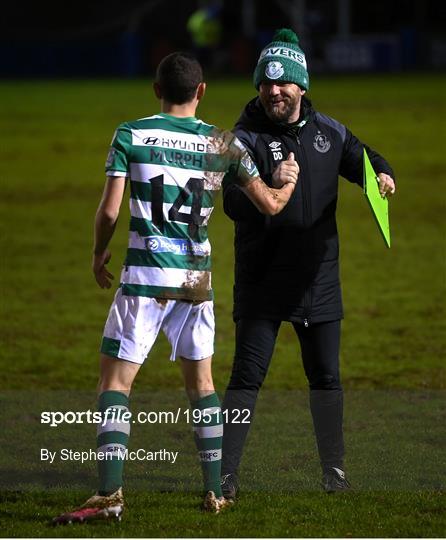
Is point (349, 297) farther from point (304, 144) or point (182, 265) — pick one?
point (182, 265)

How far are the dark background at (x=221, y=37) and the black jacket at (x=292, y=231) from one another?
44063 mm

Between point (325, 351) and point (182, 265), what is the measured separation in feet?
3.59

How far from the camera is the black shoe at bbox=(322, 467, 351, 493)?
6461 mm

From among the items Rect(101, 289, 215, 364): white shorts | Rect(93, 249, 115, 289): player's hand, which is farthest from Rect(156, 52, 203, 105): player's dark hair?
Rect(101, 289, 215, 364): white shorts

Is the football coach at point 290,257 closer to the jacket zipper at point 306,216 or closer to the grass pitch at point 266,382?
the jacket zipper at point 306,216

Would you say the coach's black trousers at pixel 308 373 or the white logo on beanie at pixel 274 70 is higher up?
the white logo on beanie at pixel 274 70

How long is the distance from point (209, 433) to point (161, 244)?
847 mm

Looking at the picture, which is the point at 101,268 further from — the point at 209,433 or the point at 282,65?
the point at 282,65

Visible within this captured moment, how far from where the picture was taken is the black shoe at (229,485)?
→ 6223 millimetres

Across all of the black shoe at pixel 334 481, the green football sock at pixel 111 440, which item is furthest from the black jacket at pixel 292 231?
the green football sock at pixel 111 440

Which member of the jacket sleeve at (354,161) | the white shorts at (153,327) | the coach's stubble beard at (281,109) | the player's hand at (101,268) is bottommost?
the white shorts at (153,327)

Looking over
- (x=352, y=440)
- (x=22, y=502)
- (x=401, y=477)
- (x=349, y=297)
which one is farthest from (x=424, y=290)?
(x=22, y=502)

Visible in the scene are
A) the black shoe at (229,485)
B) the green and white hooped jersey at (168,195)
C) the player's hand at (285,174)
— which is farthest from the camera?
the black shoe at (229,485)

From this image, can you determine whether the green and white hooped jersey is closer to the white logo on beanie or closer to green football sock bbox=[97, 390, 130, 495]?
green football sock bbox=[97, 390, 130, 495]
